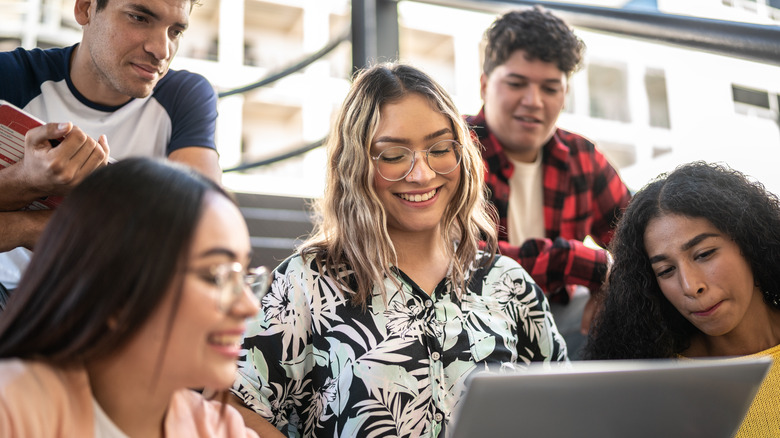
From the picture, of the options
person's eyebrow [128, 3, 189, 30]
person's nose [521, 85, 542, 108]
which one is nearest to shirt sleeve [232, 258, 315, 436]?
person's eyebrow [128, 3, 189, 30]

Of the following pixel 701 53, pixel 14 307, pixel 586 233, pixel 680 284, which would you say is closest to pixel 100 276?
pixel 14 307

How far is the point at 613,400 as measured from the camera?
103 centimetres

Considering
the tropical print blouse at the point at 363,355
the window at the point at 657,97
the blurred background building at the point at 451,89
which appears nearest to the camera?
the tropical print blouse at the point at 363,355

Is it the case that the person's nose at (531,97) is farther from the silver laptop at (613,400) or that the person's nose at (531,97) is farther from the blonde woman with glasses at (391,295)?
the silver laptop at (613,400)

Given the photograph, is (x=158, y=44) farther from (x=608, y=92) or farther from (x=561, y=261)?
(x=608, y=92)

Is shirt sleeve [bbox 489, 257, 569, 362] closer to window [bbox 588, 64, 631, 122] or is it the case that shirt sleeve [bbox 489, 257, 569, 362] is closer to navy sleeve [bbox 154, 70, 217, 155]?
navy sleeve [bbox 154, 70, 217, 155]

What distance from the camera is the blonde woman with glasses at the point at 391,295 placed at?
1.55m

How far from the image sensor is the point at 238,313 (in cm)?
96

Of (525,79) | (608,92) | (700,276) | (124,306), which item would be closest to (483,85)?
(525,79)

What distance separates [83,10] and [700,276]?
5.20ft

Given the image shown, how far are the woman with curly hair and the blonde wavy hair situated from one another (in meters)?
0.37

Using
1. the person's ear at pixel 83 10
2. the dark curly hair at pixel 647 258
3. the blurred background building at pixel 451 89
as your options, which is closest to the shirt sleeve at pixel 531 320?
the dark curly hair at pixel 647 258

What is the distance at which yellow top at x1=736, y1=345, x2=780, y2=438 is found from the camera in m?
1.65

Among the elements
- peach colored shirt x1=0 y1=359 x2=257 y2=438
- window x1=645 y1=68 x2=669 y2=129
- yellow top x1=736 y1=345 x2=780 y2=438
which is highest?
peach colored shirt x1=0 y1=359 x2=257 y2=438
